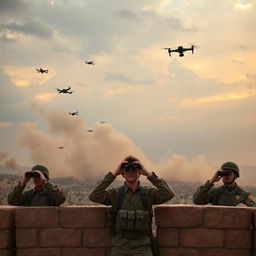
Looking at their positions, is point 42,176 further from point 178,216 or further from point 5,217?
point 178,216

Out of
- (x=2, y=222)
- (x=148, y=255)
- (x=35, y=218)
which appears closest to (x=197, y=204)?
(x=148, y=255)

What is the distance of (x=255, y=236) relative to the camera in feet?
23.6

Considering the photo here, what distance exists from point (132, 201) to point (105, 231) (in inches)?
39.1

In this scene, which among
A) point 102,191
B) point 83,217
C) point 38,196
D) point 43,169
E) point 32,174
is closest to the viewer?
point 102,191

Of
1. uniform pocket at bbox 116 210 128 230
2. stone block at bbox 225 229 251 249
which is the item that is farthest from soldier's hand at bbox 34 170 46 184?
stone block at bbox 225 229 251 249

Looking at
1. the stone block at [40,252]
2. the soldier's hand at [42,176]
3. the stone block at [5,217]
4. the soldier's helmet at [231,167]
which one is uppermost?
the soldier's helmet at [231,167]

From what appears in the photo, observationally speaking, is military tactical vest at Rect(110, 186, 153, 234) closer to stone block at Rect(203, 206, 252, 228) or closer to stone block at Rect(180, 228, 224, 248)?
stone block at Rect(180, 228, 224, 248)

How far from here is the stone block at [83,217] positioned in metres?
7.20

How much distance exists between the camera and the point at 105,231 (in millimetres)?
7234

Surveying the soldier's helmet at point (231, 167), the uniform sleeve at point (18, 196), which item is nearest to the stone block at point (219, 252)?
the soldier's helmet at point (231, 167)

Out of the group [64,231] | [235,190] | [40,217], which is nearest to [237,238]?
[235,190]

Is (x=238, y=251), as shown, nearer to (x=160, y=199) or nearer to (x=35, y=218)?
(x=160, y=199)

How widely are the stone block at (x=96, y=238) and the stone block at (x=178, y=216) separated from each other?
A: 2.65 feet

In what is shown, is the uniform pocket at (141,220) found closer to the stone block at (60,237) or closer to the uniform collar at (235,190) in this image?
the stone block at (60,237)
